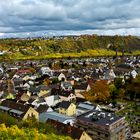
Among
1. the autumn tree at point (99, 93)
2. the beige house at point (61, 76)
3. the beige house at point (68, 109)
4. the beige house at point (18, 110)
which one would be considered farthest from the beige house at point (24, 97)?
the beige house at point (61, 76)

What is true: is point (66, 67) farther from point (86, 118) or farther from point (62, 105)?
point (86, 118)

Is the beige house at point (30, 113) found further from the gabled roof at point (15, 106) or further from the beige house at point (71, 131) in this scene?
the beige house at point (71, 131)

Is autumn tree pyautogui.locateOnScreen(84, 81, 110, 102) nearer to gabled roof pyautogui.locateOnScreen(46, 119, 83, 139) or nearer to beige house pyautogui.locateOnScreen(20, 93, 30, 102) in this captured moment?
beige house pyautogui.locateOnScreen(20, 93, 30, 102)

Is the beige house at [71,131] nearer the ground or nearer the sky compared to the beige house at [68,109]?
nearer the sky

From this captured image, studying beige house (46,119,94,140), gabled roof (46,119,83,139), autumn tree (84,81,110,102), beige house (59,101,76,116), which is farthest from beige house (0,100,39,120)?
autumn tree (84,81,110,102)

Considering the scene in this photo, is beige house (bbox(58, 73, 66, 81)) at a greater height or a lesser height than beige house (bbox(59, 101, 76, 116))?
lesser

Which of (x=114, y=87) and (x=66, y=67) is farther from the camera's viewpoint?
(x=66, y=67)

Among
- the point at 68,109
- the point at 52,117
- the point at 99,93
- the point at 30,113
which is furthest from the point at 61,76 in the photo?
the point at 52,117

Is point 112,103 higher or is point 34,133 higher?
point 34,133

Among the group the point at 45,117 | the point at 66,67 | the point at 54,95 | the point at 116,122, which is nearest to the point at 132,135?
the point at 116,122
